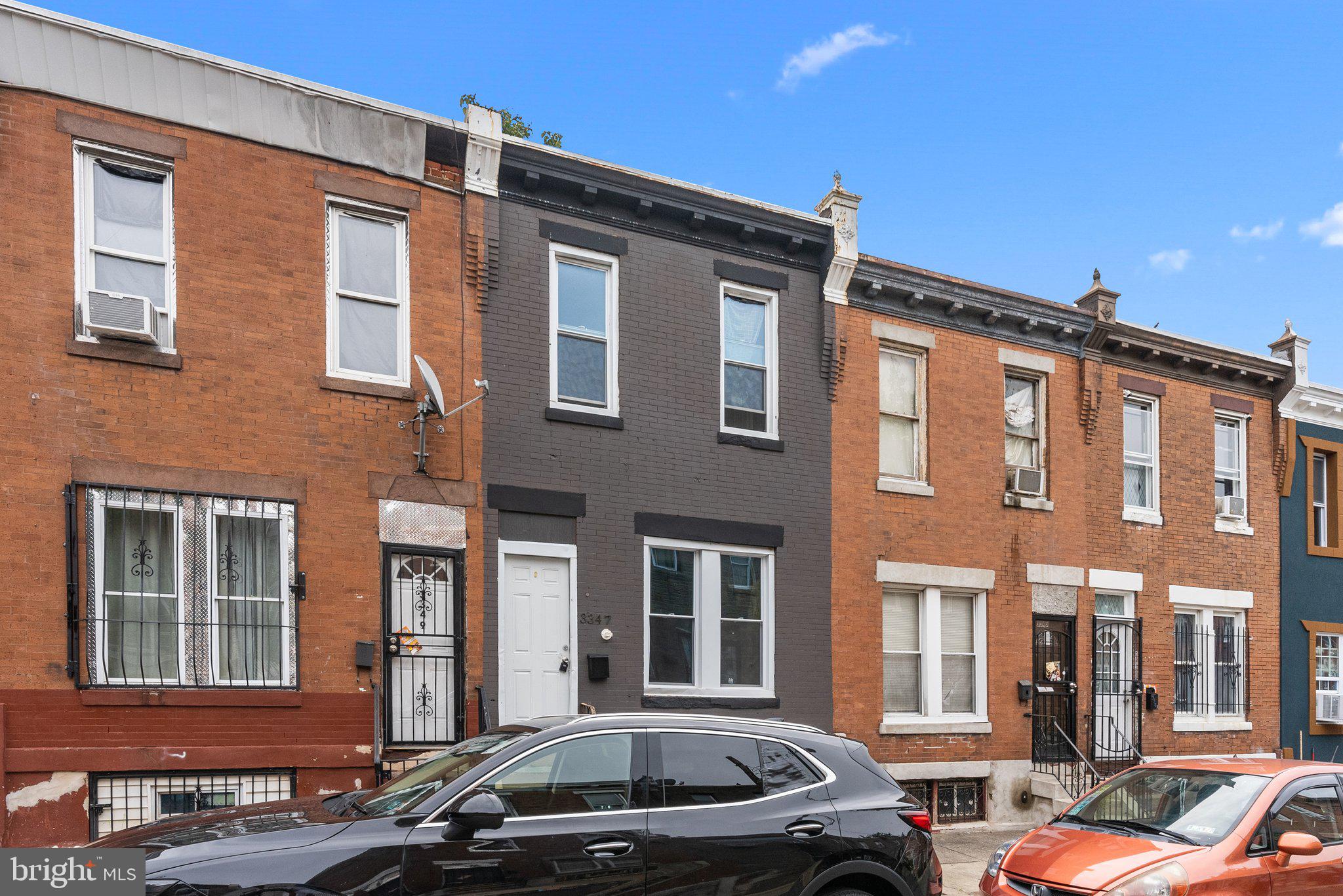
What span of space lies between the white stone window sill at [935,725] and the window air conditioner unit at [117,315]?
9.76m

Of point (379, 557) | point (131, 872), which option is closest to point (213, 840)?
point (131, 872)

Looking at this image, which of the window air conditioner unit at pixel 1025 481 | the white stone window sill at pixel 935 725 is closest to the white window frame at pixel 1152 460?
the window air conditioner unit at pixel 1025 481

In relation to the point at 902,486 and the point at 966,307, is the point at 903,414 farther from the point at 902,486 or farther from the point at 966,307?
the point at 966,307

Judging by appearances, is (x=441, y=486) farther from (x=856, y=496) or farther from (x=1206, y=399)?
(x=1206, y=399)

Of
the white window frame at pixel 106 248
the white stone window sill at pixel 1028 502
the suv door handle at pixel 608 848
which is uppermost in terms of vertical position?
the white window frame at pixel 106 248

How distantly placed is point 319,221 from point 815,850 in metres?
7.99

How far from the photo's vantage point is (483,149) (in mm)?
11484

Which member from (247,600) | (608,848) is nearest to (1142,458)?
(247,600)

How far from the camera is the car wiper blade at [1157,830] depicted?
688 centimetres

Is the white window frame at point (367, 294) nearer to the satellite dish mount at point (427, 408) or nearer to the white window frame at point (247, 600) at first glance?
the satellite dish mount at point (427, 408)

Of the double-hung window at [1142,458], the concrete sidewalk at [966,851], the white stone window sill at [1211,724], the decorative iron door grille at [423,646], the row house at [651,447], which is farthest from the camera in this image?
the double-hung window at [1142,458]

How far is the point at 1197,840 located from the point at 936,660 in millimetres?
7387

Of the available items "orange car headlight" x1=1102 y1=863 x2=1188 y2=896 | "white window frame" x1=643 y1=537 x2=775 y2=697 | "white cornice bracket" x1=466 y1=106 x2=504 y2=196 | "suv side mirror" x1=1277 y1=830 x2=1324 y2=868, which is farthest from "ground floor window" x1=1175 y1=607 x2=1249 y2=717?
"white cornice bracket" x1=466 y1=106 x2=504 y2=196

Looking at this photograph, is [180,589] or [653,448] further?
[653,448]
